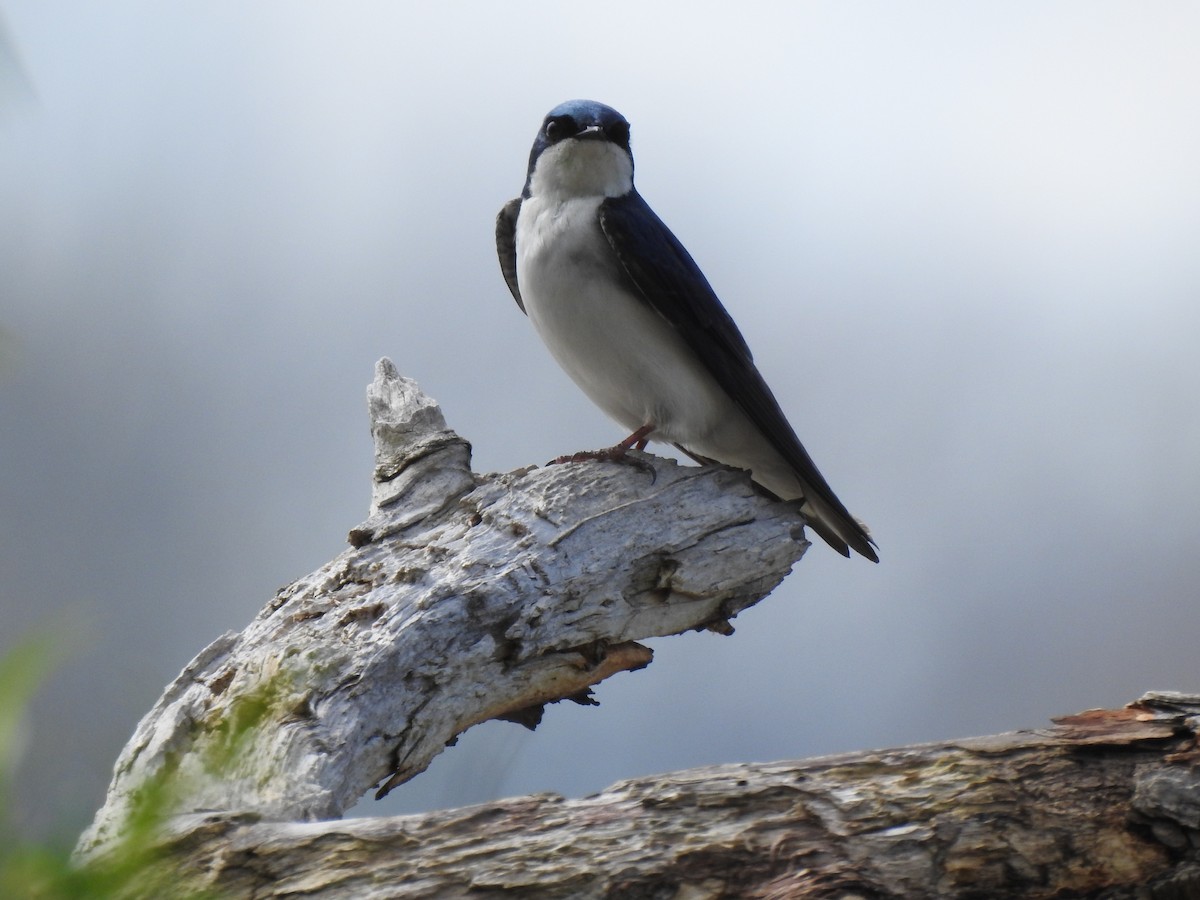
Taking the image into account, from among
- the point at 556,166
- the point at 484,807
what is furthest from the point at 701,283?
the point at 484,807

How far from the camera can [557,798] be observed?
6.14 feet

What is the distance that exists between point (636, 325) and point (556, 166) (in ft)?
2.28

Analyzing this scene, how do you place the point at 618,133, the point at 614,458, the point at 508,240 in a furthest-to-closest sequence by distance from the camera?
the point at 508,240, the point at 618,133, the point at 614,458

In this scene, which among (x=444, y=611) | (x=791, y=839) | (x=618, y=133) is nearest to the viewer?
(x=791, y=839)

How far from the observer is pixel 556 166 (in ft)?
12.5

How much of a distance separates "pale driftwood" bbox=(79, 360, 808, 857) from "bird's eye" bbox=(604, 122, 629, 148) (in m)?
1.15

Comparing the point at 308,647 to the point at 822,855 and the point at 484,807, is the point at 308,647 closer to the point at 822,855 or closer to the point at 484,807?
the point at 484,807

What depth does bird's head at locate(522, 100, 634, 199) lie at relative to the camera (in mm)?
3777

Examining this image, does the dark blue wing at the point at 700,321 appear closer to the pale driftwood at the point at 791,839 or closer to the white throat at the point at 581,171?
the white throat at the point at 581,171

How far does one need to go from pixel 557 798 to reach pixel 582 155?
8.08 feet

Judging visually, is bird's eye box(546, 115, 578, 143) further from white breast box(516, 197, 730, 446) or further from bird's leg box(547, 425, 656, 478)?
bird's leg box(547, 425, 656, 478)

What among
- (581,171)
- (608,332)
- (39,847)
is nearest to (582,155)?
(581,171)

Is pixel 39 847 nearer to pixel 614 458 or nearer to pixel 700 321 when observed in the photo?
pixel 614 458

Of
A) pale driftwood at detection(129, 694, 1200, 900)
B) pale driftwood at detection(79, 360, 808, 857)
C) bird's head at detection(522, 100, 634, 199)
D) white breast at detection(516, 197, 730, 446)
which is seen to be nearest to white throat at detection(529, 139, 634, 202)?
bird's head at detection(522, 100, 634, 199)
